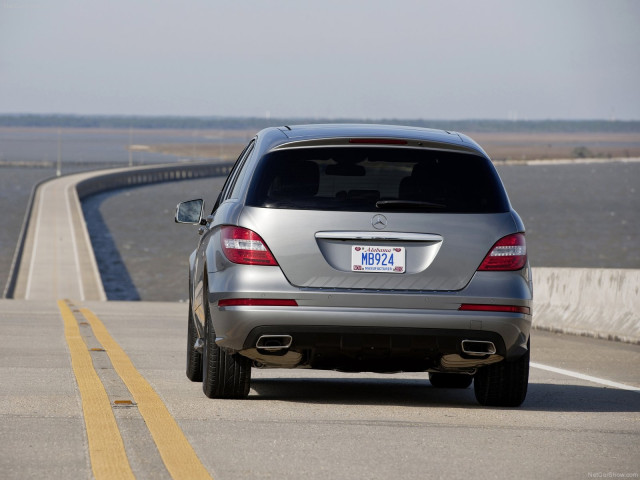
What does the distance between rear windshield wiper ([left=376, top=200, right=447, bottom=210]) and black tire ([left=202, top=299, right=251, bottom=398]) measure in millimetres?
1354

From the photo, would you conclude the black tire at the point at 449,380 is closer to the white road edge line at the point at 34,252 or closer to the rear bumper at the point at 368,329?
the rear bumper at the point at 368,329

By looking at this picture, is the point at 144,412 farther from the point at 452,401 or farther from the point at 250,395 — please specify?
the point at 452,401

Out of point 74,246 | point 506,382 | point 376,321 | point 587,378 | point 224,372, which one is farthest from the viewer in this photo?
point 74,246

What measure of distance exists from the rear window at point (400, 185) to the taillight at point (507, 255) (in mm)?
216

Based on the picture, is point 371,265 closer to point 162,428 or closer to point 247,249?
point 247,249

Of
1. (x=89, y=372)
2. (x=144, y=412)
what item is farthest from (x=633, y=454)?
(x=89, y=372)

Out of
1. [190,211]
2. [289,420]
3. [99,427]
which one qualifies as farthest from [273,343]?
[190,211]

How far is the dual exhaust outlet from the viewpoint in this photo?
308 inches

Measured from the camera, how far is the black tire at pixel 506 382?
27.7 ft

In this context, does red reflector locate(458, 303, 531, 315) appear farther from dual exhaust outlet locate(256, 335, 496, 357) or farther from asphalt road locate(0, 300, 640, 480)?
asphalt road locate(0, 300, 640, 480)

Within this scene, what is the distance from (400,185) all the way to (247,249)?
3.51 ft

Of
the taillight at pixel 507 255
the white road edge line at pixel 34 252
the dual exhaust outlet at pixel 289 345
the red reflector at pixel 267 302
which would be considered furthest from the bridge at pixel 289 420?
the white road edge line at pixel 34 252

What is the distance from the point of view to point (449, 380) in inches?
388

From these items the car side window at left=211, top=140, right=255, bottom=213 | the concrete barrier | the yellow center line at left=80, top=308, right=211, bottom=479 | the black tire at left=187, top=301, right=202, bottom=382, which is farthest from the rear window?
the concrete barrier
